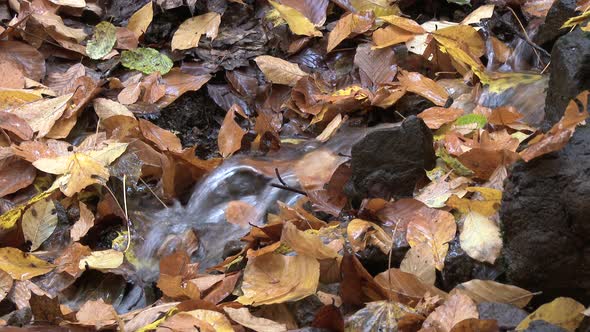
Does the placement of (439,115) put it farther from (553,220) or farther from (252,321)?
(252,321)

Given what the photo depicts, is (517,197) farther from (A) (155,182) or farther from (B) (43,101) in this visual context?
(B) (43,101)

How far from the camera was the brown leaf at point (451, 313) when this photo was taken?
173cm

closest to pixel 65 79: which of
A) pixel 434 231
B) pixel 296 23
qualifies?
pixel 296 23

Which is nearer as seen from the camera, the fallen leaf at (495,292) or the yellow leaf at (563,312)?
the yellow leaf at (563,312)

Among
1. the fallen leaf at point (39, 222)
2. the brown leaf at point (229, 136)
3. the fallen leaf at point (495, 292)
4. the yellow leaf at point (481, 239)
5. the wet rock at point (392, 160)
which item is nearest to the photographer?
A: the fallen leaf at point (495, 292)

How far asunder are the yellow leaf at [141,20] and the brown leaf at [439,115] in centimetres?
167

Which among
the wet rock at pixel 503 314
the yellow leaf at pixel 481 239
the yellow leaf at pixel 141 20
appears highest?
the wet rock at pixel 503 314

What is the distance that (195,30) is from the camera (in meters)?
3.75

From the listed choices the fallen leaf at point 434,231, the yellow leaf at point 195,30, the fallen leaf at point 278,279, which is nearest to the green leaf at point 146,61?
the yellow leaf at point 195,30

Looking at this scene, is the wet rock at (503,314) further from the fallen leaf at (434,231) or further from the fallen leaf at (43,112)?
the fallen leaf at (43,112)

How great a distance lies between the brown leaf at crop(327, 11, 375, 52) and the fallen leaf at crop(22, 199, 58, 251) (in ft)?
5.02

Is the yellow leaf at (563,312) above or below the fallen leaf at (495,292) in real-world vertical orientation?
above

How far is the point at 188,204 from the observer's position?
2.94 metres

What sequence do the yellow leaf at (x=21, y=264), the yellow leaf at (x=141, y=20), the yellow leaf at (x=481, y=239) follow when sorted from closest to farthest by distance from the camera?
the yellow leaf at (x=481, y=239) < the yellow leaf at (x=21, y=264) < the yellow leaf at (x=141, y=20)
